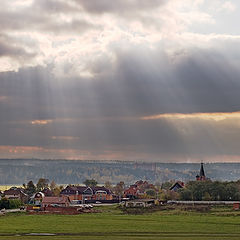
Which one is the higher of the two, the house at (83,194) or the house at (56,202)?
the house at (83,194)

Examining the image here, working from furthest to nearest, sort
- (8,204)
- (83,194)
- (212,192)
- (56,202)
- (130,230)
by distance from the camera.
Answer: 1. (83,194)
2. (56,202)
3. (212,192)
4. (8,204)
5. (130,230)

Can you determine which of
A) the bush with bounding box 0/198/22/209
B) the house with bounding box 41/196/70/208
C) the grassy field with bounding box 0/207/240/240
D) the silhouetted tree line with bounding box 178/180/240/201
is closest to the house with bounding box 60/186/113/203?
the house with bounding box 41/196/70/208

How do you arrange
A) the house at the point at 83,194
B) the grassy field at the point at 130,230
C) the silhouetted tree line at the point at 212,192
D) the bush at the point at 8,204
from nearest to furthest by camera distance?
1. the grassy field at the point at 130,230
2. the bush at the point at 8,204
3. the silhouetted tree line at the point at 212,192
4. the house at the point at 83,194

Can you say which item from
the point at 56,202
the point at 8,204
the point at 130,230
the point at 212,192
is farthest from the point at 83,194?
the point at 130,230

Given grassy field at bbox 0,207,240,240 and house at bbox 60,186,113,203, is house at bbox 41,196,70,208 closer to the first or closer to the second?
house at bbox 60,186,113,203

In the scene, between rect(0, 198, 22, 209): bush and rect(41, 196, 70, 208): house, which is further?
rect(41, 196, 70, 208): house

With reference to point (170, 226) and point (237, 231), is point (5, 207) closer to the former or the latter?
point (170, 226)

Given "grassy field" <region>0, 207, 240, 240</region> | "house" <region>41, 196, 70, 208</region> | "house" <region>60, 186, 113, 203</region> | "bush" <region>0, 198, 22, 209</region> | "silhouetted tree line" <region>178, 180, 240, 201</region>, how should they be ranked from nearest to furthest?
"grassy field" <region>0, 207, 240, 240</region> → "bush" <region>0, 198, 22, 209</region> → "silhouetted tree line" <region>178, 180, 240, 201</region> → "house" <region>41, 196, 70, 208</region> → "house" <region>60, 186, 113, 203</region>

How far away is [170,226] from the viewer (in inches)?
3219

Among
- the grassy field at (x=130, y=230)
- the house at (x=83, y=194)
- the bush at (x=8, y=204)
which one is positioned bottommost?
the grassy field at (x=130, y=230)

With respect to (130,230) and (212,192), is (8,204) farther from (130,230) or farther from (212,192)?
(130,230)

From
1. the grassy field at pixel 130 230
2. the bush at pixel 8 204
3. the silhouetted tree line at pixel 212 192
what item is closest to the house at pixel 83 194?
the silhouetted tree line at pixel 212 192

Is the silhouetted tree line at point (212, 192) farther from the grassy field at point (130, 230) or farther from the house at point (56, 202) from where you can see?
the grassy field at point (130, 230)

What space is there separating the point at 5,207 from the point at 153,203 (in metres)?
39.5
